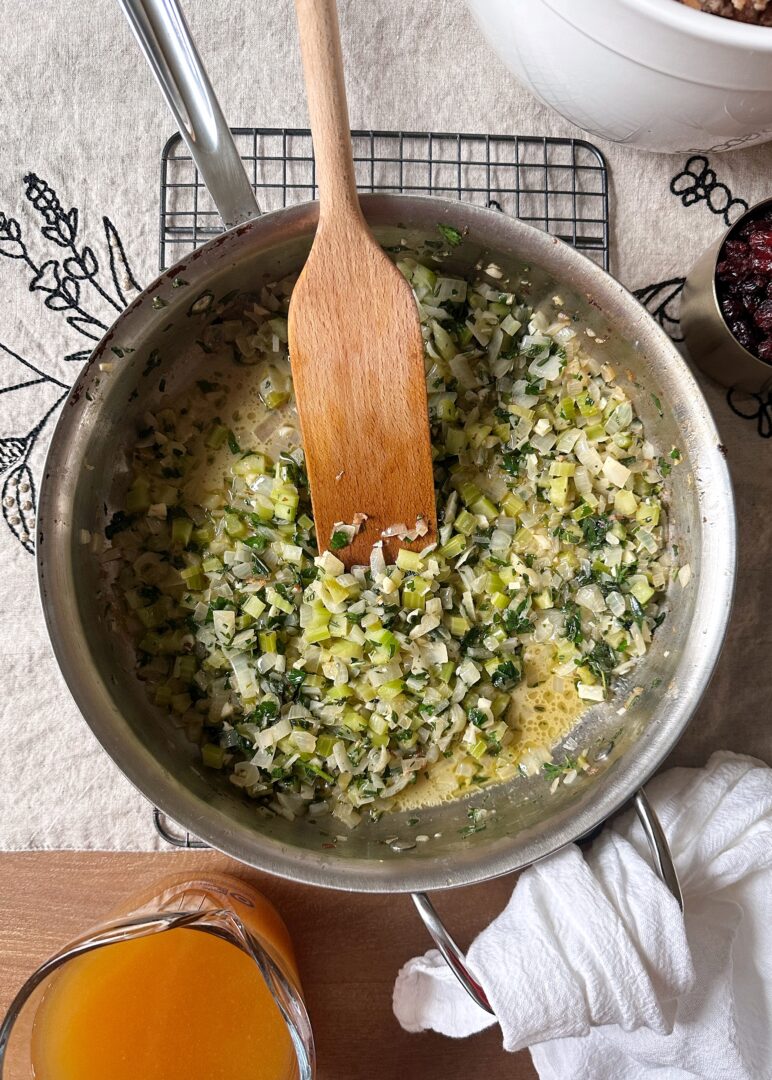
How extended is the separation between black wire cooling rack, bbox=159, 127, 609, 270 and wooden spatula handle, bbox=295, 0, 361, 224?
0.33m

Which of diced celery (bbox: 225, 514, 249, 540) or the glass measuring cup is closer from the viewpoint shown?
the glass measuring cup

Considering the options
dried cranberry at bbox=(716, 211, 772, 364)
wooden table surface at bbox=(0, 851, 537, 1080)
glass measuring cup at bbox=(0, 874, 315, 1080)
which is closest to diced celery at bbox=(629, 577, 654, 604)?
dried cranberry at bbox=(716, 211, 772, 364)

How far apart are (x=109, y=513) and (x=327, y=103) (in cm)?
78

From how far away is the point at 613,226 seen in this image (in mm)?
1611

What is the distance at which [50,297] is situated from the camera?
1583mm

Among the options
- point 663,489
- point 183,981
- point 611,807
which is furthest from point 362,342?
point 183,981

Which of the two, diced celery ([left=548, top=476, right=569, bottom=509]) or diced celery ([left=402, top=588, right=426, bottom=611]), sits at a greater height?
diced celery ([left=548, top=476, right=569, bottom=509])

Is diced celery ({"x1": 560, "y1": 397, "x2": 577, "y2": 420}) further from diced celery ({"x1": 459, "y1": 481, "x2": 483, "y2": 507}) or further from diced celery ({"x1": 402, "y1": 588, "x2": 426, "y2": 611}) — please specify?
diced celery ({"x1": 402, "y1": 588, "x2": 426, "y2": 611})

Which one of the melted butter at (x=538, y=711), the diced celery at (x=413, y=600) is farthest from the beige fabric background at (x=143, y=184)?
the diced celery at (x=413, y=600)

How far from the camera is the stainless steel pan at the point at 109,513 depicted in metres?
1.30

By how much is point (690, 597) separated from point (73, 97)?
150cm

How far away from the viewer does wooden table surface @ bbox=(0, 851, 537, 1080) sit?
5.19 ft

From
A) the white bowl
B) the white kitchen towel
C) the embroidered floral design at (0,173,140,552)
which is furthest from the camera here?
the embroidered floral design at (0,173,140,552)

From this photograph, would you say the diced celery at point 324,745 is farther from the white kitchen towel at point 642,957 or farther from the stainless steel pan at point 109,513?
the white kitchen towel at point 642,957
